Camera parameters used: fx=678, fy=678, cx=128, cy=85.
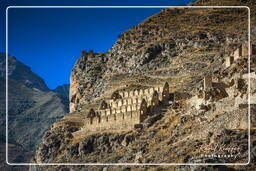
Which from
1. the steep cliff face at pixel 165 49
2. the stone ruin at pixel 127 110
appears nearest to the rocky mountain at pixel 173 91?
the steep cliff face at pixel 165 49

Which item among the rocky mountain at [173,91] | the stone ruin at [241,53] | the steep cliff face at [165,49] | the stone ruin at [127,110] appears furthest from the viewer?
the steep cliff face at [165,49]

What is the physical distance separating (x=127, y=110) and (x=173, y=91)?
7510 millimetres

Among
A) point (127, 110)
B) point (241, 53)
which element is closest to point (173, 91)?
point (127, 110)

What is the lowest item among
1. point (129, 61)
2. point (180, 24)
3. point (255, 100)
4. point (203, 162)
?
point (203, 162)

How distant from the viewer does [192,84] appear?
96688 millimetres

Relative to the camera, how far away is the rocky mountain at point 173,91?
5872 cm

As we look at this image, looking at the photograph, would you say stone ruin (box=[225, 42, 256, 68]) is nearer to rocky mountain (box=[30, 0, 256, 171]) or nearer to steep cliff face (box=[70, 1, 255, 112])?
rocky mountain (box=[30, 0, 256, 171])

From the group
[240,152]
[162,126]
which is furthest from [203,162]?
[162,126]

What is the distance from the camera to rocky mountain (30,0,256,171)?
58.7m

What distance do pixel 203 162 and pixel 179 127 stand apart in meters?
21.8

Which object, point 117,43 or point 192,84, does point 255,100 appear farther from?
point 117,43

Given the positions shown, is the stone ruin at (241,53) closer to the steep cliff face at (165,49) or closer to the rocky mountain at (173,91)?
the rocky mountain at (173,91)

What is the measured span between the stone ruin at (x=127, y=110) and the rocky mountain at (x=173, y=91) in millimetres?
1319

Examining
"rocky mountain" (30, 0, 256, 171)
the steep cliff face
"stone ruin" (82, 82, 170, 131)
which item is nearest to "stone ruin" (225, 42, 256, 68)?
"rocky mountain" (30, 0, 256, 171)
